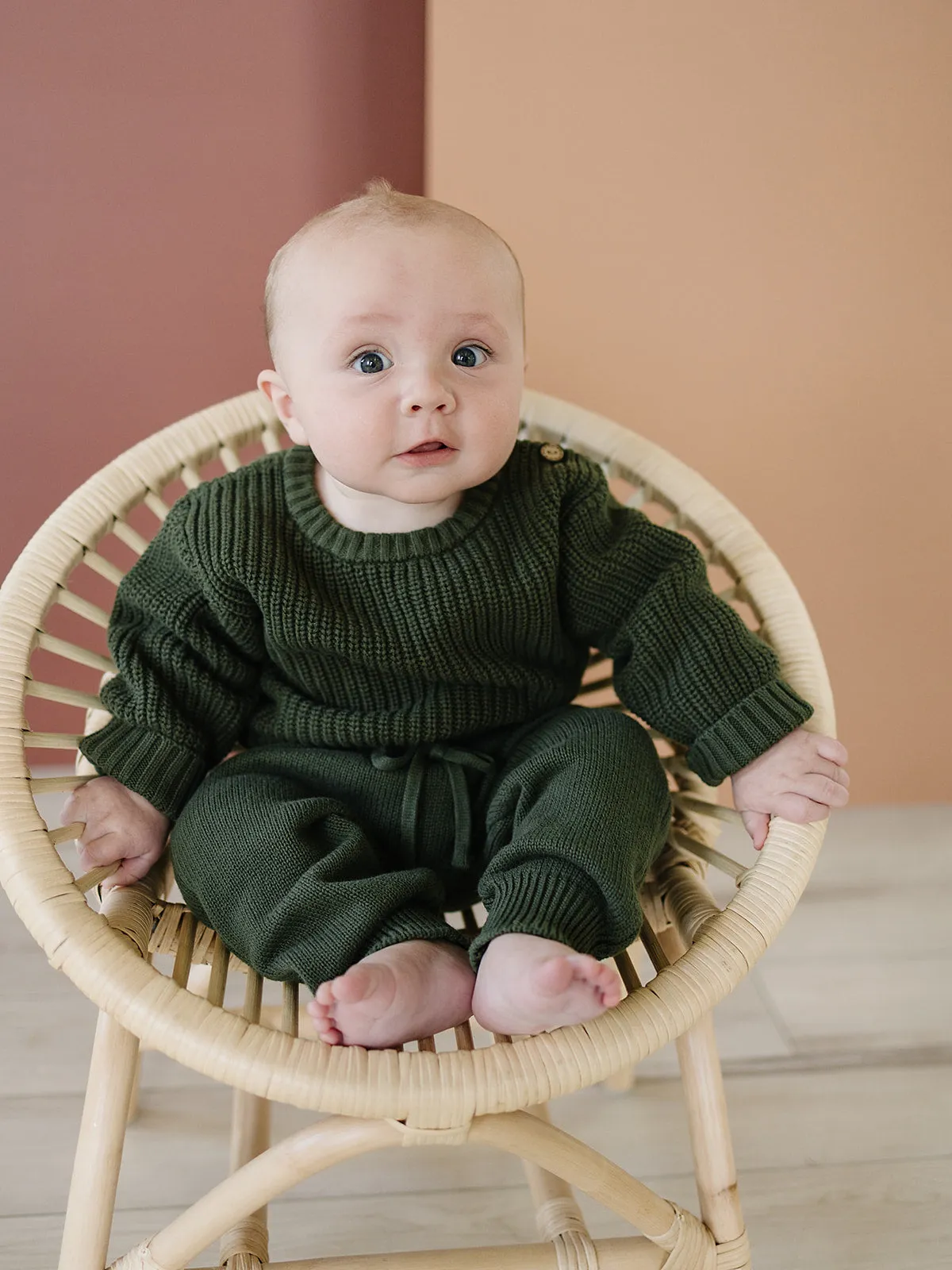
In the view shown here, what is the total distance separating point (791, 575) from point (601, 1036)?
887mm

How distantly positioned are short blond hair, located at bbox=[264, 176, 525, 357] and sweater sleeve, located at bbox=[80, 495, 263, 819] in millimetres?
188

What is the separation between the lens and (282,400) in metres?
0.83

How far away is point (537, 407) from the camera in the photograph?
40.8 inches

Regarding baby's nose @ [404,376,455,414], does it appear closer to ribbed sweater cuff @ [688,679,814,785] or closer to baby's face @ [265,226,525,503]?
baby's face @ [265,226,525,503]

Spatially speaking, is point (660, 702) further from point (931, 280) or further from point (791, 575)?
point (931, 280)

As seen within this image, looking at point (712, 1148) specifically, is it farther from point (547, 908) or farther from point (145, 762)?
point (145, 762)

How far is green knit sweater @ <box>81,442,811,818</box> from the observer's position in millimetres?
834

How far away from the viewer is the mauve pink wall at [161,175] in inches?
45.6

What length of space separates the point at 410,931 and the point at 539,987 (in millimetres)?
116

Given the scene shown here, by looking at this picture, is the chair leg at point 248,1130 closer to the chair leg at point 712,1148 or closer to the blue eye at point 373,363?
the chair leg at point 712,1148

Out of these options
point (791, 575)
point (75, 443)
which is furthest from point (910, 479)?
point (75, 443)

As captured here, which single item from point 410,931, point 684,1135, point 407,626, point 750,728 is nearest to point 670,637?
point 750,728

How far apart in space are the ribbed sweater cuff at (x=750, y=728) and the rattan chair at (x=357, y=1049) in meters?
0.04

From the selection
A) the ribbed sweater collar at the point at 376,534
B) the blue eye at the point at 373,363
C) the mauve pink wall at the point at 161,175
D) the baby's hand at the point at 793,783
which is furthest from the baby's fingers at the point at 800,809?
the mauve pink wall at the point at 161,175
